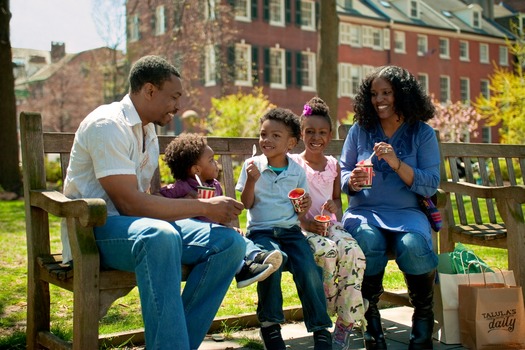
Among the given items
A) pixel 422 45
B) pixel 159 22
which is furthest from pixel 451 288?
pixel 422 45

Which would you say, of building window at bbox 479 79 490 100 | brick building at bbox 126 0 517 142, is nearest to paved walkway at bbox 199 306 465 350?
brick building at bbox 126 0 517 142

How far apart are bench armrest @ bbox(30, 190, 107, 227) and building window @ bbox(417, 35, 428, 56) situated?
4768 cm

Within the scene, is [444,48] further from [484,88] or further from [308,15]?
[308,15]

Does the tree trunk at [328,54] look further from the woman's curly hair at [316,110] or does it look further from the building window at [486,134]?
the building window at [486,134]

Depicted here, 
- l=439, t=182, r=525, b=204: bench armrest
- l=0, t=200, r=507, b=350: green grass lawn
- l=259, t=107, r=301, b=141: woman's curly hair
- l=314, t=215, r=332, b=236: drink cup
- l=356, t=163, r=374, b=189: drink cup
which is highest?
l=259, t=107, r=301, b=141: woman's curly hair

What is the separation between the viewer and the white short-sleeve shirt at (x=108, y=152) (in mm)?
3490

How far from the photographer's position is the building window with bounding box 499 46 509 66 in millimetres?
54688

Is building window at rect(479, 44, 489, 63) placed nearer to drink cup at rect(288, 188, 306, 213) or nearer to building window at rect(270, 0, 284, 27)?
building window at rect(270, 0, 284, 27)

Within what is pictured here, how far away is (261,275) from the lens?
3.60 m

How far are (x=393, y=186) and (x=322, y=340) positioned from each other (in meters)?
1.07

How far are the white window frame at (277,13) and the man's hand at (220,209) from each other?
38.6 meters

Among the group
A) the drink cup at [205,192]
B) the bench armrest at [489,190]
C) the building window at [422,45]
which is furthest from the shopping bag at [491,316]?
the building window at [422,45]

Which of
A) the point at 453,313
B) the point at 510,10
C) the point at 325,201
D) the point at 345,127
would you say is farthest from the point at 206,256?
the point at 510,10

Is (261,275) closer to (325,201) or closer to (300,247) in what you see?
(300,247)
